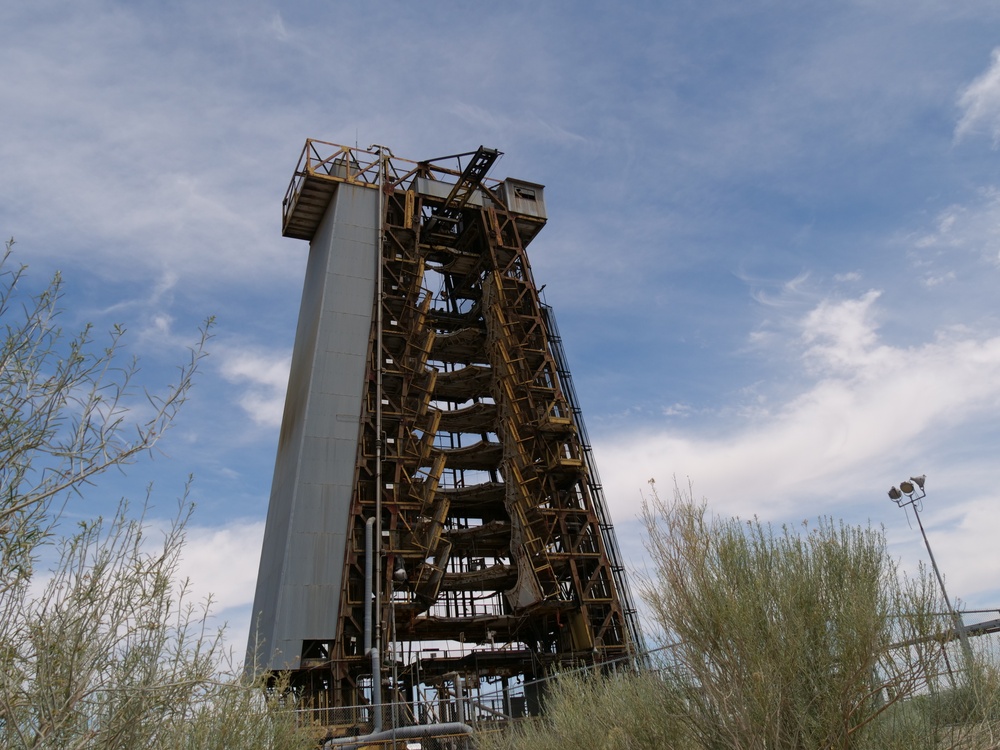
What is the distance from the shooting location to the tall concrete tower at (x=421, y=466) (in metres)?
26.5

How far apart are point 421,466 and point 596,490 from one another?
8577 millimetres

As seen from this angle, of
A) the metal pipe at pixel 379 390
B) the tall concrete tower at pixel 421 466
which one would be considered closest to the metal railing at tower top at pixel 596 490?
the tall concrete tower at pixel 421 466

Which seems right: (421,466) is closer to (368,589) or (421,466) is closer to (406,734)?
(368,589)

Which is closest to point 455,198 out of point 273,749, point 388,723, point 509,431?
point 509,431

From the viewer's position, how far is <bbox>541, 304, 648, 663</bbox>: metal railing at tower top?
31234mm

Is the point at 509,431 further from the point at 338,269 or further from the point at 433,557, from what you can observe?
the point at 338,269

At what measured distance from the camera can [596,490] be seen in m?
34.0

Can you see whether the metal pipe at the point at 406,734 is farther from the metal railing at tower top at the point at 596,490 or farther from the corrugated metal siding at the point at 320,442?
the metal railing at tower top at the point at 596,490

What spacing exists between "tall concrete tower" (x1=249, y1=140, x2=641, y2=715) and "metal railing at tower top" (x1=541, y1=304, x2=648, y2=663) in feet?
0.33

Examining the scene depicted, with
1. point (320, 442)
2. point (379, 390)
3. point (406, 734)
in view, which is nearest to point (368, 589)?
point (320, 442)

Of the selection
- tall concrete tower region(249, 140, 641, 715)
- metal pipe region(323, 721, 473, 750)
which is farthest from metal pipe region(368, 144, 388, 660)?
metal pipe region(323, 721, 473, 750)

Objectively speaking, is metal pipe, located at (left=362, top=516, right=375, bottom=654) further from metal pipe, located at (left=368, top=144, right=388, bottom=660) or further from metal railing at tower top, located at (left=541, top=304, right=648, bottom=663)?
metal railing at tower top, located at (left=541, top=304, right=648, bottom=663)

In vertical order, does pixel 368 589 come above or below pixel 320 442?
below

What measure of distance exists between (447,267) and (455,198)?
392 cm
